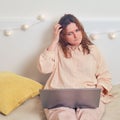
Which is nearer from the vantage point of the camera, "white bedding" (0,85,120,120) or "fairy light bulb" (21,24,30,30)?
"white bedding" (0,85,120,120)

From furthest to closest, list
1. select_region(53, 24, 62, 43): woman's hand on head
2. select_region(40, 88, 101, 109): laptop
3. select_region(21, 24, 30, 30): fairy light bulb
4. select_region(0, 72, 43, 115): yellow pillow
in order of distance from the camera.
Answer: select_region(21, 24, 30, 30): fairy light bulb, select_region(53, 24, 62, 43): woman's hand on head, select_region(0, 72, 43, 115): yellow pillow, select_region(40, 88, 101, 109): laptop

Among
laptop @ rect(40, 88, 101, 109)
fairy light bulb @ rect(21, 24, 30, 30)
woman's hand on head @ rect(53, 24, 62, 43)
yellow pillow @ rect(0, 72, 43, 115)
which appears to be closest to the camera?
laptop @ rect(40, 88, 101, 109)

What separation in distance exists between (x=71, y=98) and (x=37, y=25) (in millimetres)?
512

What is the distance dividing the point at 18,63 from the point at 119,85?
2.05 ft

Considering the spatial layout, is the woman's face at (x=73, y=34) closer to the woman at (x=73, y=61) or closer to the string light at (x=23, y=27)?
the woman at (x=73, y=61)

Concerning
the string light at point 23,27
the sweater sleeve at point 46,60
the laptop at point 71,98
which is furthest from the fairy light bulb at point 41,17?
the laptop at point 71,98

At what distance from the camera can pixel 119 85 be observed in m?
1.74

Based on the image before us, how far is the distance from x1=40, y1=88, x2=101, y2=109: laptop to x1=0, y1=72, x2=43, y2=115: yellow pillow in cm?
15

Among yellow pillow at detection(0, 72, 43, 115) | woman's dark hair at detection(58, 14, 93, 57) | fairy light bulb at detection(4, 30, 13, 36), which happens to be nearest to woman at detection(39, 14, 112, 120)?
woman's dark hair at detection(58, 14, 93, 57)

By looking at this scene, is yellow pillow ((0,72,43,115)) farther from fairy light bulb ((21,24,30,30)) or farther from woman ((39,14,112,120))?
fairy light bulb ((21,24,30,30))

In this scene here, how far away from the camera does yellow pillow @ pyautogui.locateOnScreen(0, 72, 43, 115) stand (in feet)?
4.64

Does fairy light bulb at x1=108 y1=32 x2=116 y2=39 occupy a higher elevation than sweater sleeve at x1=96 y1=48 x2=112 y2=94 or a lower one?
higher

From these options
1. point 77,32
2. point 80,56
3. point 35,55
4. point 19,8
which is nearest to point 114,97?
point 80,56

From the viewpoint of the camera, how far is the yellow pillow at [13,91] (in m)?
1.42
